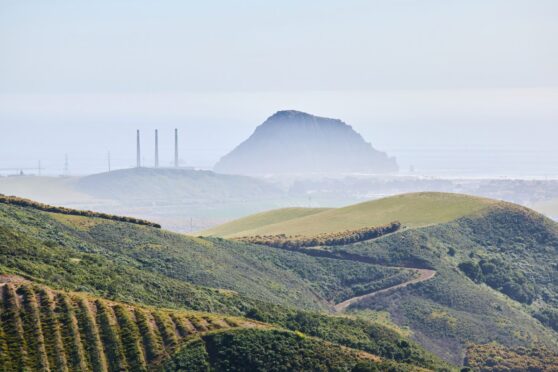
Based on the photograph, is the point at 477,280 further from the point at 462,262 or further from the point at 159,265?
the point at 159,265

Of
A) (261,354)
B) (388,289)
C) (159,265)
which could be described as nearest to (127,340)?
(261,354)

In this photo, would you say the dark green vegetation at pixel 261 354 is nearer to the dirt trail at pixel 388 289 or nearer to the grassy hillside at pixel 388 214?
the dirt trail at pixel 388 289

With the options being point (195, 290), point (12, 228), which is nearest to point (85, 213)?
point (12, 228)

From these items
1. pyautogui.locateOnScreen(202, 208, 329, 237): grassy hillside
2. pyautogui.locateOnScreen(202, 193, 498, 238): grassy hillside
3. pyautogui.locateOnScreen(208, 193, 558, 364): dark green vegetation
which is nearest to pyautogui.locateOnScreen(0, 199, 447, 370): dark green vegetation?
pyautogui.locateOnScreen(208, 193, 558, 364): dark green vegetation

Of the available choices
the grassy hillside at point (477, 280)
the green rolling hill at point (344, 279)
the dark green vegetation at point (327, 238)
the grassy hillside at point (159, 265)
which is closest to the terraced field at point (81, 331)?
the green rolling hill at point (344, 279)

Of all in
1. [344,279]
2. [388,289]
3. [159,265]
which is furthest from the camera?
[344,279]

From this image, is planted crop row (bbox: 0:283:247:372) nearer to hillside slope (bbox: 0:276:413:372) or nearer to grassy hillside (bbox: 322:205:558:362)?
hillside slope (bbox: 0:276:413:372)
